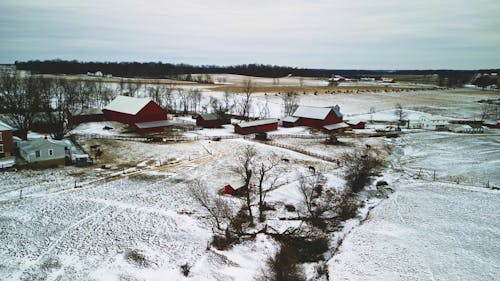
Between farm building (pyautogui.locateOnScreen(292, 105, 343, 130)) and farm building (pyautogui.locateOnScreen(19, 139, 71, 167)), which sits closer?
farm building (pyautogui.locateOnScreen(19, 139, 71, 167))

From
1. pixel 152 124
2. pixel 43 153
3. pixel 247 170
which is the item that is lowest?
pixel 43 153

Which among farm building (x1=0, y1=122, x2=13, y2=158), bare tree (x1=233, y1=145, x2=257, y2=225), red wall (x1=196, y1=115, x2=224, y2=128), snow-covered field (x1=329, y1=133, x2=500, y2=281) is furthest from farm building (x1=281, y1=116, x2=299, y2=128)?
farm building (x1=0, y1=122, x2=13, y2=158)

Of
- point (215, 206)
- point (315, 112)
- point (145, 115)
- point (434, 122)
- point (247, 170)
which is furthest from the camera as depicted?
point (434, 122)

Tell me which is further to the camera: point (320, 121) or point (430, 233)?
point (320, 121)

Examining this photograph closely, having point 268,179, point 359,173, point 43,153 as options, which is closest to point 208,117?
point 268,179

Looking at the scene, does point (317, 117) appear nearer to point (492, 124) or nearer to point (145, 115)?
point (145, 115)

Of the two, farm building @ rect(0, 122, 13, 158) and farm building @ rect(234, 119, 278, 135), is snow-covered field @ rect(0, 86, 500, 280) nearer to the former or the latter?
farm building @ rect(0, 122, 13, 158)
